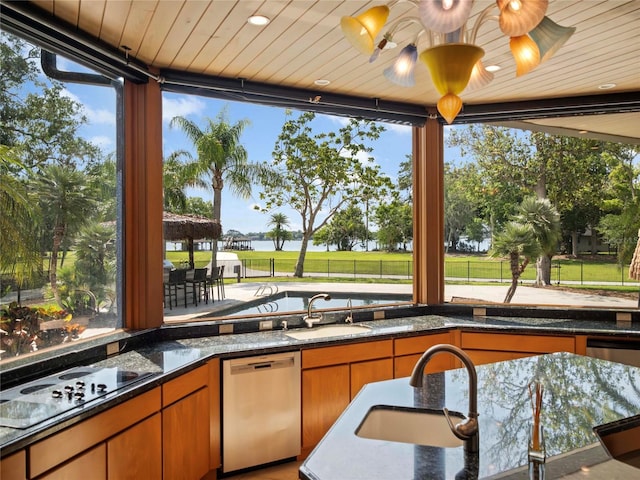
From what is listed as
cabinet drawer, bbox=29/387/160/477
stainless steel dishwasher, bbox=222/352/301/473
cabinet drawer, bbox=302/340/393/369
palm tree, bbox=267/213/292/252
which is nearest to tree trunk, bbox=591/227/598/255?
cabinet drawer, bbox=302/340/393/369

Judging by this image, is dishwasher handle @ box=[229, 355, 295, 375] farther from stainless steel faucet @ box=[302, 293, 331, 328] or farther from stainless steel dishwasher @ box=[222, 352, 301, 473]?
stainless steel faucet @ box=[302, 293, 331, 328]

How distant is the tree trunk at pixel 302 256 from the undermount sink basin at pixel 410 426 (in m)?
2.37

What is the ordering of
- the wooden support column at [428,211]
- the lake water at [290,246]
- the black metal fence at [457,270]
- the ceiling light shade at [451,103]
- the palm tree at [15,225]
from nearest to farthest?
the ceiling light shade at [451,103]
the palm tree at [15,225]
the lake water at [290,246]
the black metal fence at [457,270]
the wooden support column at [428,211]

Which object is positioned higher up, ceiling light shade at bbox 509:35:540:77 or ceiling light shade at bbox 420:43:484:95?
ceiling light shade at bbox 509:35:540:77

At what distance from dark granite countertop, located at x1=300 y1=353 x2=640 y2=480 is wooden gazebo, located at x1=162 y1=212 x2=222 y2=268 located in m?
1.98

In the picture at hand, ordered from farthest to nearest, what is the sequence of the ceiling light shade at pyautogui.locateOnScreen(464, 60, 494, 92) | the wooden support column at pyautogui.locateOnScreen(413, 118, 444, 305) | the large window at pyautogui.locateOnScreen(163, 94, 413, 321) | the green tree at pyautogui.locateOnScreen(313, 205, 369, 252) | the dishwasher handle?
the wooden support column at pyautogui.locateOnScreen(413, 118, 444, 305) → the green tree at pyautogui.locateOnScreen(313, 205, 369, 252) → the large window at pyautogui.locateOnScreen(163, 94, 413, 321) → the dishwasher handle → the ceiling light shade at pyautogui.locateOnScreen(464, 60, 494, 92)

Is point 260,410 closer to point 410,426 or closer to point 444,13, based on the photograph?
point 410,426

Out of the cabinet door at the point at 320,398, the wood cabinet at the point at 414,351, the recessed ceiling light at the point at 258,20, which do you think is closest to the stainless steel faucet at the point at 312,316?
the cabinet door at the point at 320,398

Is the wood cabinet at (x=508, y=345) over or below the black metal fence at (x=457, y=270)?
below

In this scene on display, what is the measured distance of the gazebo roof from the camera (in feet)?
11.1

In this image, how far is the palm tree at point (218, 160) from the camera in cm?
349

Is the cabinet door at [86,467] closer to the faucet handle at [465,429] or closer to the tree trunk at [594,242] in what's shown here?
the faucet handle at [465,429]

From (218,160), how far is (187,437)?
2.04m

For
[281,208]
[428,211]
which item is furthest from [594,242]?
[281,208]
